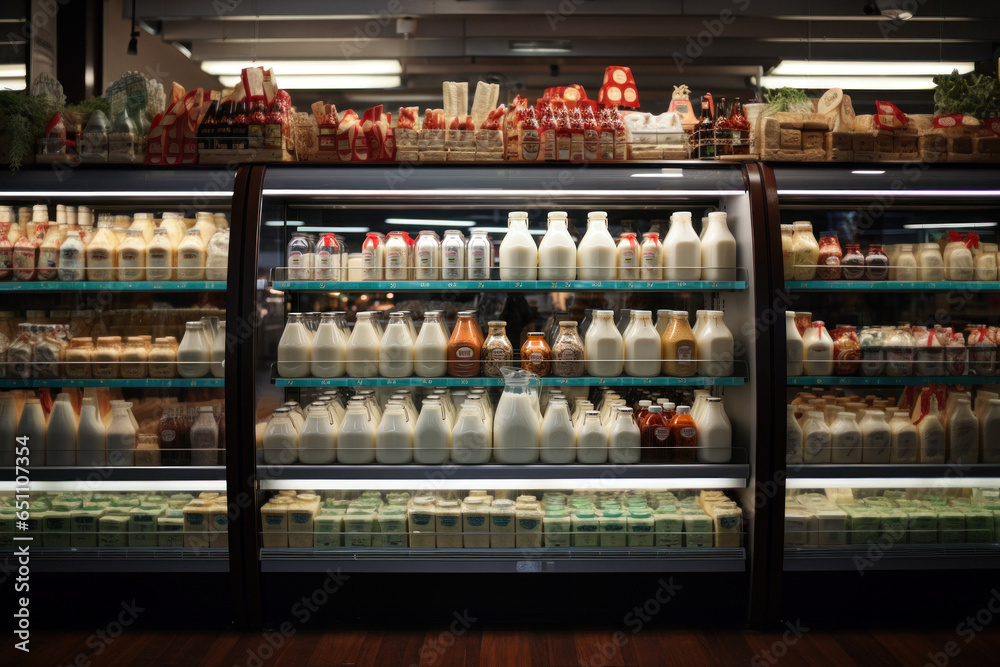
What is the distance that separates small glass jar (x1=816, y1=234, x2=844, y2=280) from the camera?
115 inches

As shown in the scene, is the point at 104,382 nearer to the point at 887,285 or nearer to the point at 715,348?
the point at 715,348

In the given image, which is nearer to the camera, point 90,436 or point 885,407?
point 90,436

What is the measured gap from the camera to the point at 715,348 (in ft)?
9.34

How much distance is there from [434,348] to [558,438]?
66cm

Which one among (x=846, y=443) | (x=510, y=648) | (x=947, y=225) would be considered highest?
(x=947, y=225)

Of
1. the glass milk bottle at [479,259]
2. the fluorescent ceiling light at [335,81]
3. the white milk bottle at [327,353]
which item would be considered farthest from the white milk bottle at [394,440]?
the fluorescent ceiling light at [335,81]

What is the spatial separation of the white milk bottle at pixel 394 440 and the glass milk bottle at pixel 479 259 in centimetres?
68

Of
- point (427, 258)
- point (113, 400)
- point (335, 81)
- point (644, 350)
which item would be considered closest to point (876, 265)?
point (644, 350)

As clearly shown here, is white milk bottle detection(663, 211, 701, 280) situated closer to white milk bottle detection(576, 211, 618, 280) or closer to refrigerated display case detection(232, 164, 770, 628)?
refrigerated display case detection(232, 164, 770, 628)

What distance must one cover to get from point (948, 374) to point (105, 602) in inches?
147

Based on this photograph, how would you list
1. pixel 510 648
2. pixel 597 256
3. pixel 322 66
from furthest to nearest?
1. pixel 322 66
2. pixel 597 256
3. pixel 510 648

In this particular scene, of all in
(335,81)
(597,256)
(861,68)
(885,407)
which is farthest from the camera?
(335,81)

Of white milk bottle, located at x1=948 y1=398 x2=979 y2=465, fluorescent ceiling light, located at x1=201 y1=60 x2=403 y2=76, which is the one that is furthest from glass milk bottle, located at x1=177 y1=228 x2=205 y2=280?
fluorescent ceiling light, located at x1=201 y1=60 x2=403 y2=76

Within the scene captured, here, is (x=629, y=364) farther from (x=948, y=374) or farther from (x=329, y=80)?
(x=329, y=80)
